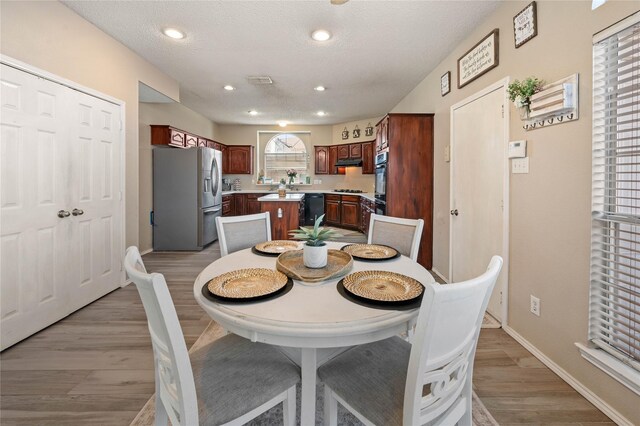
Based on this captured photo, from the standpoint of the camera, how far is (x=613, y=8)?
1.47 metres

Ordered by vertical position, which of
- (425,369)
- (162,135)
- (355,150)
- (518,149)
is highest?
(355,150)

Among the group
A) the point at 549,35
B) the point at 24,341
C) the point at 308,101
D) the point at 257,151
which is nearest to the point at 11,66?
the point at 24,341

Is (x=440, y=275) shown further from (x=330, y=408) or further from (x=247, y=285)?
(x=247, y=285)

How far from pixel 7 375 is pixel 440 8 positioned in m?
4.02

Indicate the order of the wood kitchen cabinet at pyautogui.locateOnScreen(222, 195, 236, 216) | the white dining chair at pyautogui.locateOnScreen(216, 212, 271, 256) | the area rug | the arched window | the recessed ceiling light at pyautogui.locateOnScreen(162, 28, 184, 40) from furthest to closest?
1. the arched window
2. the wood kitchen cabinet at pyautogui.locateOnScreen(222, 195, 236, 216)
3. the recessed ceiling light at pyautogui.locateOnScreen(162, 28, 184, 40)
4. the white dining chair at pyautogui.locateOnScreen(216, 212, 271, 256)
5. the area rug

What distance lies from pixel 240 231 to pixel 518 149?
213 centimetres

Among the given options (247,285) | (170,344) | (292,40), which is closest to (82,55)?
(292,40)

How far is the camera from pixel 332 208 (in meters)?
7.52

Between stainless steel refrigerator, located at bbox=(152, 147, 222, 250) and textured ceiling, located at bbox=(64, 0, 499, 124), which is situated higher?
textured ceiling, located at bbox=(64, 0, 499, 124)

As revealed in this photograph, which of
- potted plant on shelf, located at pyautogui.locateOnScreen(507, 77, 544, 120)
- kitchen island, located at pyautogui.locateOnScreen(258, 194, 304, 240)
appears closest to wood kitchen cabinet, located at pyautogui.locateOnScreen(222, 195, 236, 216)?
kitchen island, located at pyautogui.locateOnScreen(258, 194, 304, 240)

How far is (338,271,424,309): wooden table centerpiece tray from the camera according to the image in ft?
3.62

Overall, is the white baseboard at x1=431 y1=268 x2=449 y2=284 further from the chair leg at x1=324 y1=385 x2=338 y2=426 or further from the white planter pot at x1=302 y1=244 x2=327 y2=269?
the chair leg at x1=324 y1=385 x2=338 y2=426

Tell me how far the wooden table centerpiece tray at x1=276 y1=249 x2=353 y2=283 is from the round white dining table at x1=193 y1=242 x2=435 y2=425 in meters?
0.09

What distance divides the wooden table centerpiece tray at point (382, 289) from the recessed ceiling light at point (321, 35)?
251 centimetres
